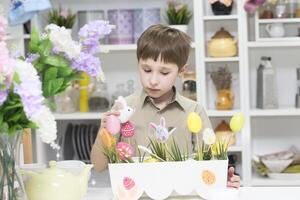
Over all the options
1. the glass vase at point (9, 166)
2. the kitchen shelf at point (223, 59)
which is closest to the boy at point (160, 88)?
the glass vase at point (9, 166)

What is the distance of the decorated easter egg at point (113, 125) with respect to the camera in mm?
1364

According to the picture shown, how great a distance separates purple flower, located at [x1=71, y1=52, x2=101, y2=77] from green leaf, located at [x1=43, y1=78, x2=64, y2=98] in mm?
45

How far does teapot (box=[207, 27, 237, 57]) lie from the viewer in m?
2.94

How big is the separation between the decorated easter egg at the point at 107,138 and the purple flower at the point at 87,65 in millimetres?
280

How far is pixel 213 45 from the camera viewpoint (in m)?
2.96

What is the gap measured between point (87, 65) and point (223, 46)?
1913 mm

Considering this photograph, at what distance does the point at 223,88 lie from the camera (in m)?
3.02

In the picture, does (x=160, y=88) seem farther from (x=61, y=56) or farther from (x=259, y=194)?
(x=61, y=56)

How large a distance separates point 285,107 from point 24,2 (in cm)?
150

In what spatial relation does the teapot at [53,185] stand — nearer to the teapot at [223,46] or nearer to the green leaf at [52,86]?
the green leaf at [52,86]

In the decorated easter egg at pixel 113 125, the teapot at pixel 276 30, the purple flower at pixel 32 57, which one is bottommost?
the decorated easter egg at pixel 113 125

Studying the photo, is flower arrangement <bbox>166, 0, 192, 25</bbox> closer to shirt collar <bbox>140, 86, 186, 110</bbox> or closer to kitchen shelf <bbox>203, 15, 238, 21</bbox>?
kitchen shelf <bbox>203, 15, 238, 21</bbox>

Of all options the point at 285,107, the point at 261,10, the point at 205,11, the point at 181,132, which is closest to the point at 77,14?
the point at 205,11

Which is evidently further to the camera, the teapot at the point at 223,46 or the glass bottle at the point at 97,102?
the glass bottle at the point at 97,102
